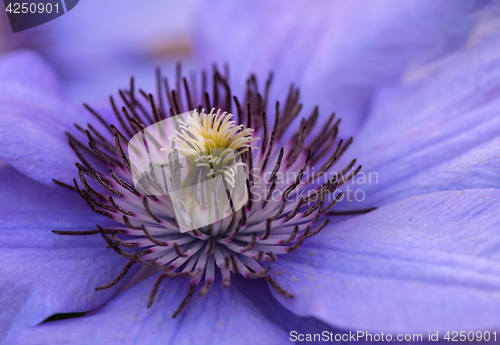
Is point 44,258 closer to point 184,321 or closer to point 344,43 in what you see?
point 184,321

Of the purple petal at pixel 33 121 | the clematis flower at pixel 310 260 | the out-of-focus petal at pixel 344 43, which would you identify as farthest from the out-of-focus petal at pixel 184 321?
the out-of-focus petal at pixel 344 43

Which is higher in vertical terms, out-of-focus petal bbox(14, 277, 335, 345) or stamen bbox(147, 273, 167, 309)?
stamen bbox(147, 273, 167, 309)

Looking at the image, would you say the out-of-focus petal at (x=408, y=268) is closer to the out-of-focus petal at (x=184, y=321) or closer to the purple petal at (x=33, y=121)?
the out-of-focus petal at (x=184, y=321)

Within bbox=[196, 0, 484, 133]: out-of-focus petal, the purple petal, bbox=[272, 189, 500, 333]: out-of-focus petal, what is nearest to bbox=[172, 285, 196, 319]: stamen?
bbox=[272, 189, 500, 333]: out-of-focus petal

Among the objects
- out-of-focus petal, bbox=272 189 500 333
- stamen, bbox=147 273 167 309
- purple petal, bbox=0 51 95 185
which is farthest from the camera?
purple petal, bbox=0 51 95 185

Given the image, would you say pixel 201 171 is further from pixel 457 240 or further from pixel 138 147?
pixel 457 240

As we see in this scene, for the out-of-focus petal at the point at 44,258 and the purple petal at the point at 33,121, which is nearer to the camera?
the out-of-focus petal at the point at 44,258

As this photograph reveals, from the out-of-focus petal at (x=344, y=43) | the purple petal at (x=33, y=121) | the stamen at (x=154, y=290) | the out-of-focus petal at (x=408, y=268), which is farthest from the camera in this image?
the out-of-focus petal at (x=344, y=43)

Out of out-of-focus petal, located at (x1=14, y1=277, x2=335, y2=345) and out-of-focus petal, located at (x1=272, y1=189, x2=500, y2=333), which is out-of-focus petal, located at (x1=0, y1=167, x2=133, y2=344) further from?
out-of-focus petal, located at (x1=272, y1=189, x2=500, y2=333)

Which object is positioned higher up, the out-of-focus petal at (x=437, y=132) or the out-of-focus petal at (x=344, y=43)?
the out-of-focus petal at (x=344, y=43)
